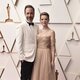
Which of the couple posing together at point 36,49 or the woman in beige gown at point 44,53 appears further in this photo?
the woman in beige gown at point 44,53

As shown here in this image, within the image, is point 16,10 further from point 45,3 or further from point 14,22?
point 45,3

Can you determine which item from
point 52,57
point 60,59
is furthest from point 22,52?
point 60,59

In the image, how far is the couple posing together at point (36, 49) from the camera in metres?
2.38

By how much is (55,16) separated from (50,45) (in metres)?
0.60

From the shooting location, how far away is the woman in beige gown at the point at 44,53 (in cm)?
249

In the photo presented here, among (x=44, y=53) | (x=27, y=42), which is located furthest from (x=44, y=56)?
(x=27, y=42)

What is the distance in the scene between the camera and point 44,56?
8.25 feet

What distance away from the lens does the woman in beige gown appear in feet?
8.16

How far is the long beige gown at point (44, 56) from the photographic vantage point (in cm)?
249

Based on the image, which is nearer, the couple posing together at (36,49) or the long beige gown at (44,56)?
the couple posing together at (36,49)

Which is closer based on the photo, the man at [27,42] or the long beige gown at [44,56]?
the man at [27,42]

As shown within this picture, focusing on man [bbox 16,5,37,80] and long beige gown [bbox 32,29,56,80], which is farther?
long beige gown [bbox 32,29,56,80]

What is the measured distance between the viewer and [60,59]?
10.0 ft

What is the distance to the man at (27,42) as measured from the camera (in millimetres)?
2363
